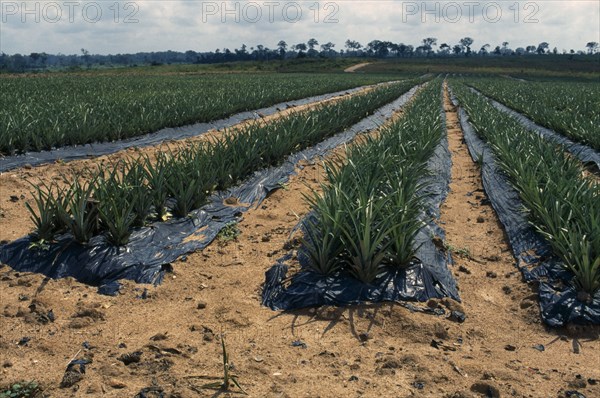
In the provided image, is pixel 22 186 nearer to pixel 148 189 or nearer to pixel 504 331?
pixel 148 189

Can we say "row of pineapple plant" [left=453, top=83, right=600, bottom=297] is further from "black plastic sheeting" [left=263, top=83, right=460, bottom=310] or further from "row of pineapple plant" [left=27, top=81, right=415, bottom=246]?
"row of pineapple plant" [left=27, top=81, right=415, bottom=246]

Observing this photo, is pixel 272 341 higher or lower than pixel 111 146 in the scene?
lower

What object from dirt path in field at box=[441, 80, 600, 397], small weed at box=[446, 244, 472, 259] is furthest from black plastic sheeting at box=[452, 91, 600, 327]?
small weed at box=[446, 244, 472, 259]

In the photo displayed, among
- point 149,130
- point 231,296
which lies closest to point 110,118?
point 149,130

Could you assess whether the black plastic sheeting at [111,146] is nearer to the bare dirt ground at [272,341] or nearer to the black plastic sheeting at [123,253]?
the black plastic sheeting at [123,253]

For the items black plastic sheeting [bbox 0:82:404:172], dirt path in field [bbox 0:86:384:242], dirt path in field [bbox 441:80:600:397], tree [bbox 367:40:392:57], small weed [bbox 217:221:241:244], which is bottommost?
dirt path in field [bbox 441:80:600:397]

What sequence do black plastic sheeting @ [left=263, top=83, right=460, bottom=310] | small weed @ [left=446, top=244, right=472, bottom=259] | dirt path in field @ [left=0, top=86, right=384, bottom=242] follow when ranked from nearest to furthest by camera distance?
black plastic sheeting @ [left=263, top=83, right=460, bottom=310] < small weed @ [left=446, top=244, right=472, bottom=259] < dirt path in field @ [left=0, top=86, right=384, bottom=242]

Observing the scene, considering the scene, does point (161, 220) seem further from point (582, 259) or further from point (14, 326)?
point (582, 259)

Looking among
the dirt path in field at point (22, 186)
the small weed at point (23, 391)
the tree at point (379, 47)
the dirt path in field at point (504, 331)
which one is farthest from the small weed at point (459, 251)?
the tree at point (379, 47)

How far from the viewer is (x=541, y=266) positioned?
11.6ft

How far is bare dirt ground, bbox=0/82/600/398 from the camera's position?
228 centimetres

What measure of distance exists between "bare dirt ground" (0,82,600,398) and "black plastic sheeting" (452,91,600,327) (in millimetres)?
89

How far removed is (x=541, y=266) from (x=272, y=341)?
2000 mm

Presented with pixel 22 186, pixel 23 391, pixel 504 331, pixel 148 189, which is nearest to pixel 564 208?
pixel 504 331
